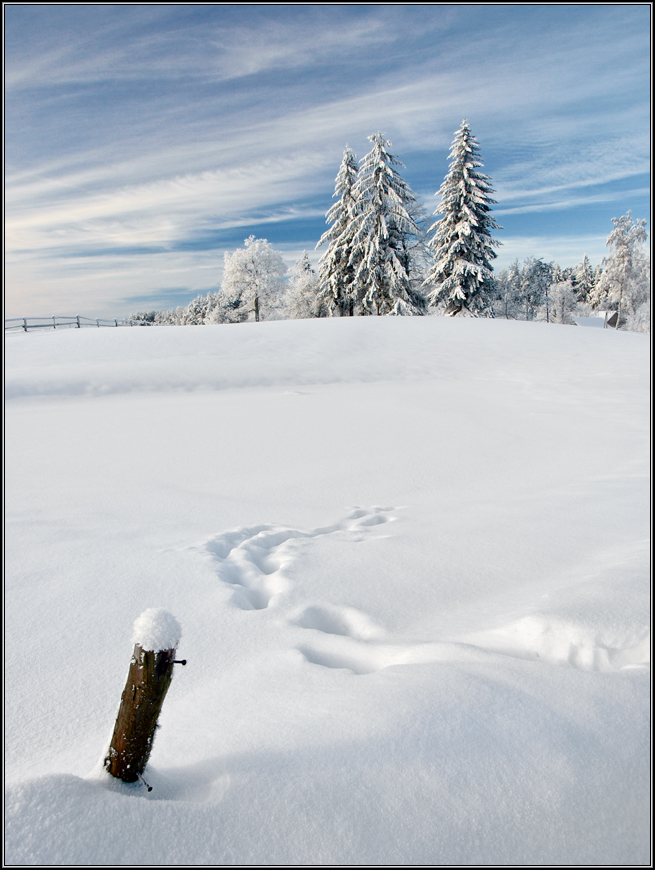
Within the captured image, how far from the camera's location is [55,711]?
Result: 6.55ft

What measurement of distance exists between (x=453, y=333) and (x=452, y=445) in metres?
8.81

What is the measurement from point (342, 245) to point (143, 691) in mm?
28921

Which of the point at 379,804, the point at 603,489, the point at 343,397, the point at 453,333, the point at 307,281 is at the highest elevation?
the point at 307,281

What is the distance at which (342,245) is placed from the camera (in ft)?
91.4

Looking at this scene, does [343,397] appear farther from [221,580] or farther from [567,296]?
[567,296]

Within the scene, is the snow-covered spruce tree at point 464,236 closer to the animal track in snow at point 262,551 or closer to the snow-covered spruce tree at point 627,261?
the snow-covered spruce tree at point 627,261

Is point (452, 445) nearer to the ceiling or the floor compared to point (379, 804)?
nearer to the ceiling

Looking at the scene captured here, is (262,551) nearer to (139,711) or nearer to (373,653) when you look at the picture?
(373,653)

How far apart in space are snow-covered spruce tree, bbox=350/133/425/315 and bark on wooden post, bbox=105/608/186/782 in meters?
26.0

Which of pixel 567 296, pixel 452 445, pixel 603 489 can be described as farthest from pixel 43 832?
pixel 567 296

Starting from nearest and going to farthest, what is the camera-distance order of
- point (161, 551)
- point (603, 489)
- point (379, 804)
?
point (379, 804)
point (161, 551)
point (603, 489)

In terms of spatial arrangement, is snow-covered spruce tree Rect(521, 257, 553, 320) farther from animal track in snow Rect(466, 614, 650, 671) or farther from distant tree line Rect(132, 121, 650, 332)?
animal track in snow Rect(466, 614, 650, 671)

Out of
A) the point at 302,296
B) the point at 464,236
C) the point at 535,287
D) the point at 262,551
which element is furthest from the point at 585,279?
the point at 262,551

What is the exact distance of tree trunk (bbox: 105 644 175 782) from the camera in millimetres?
1244
